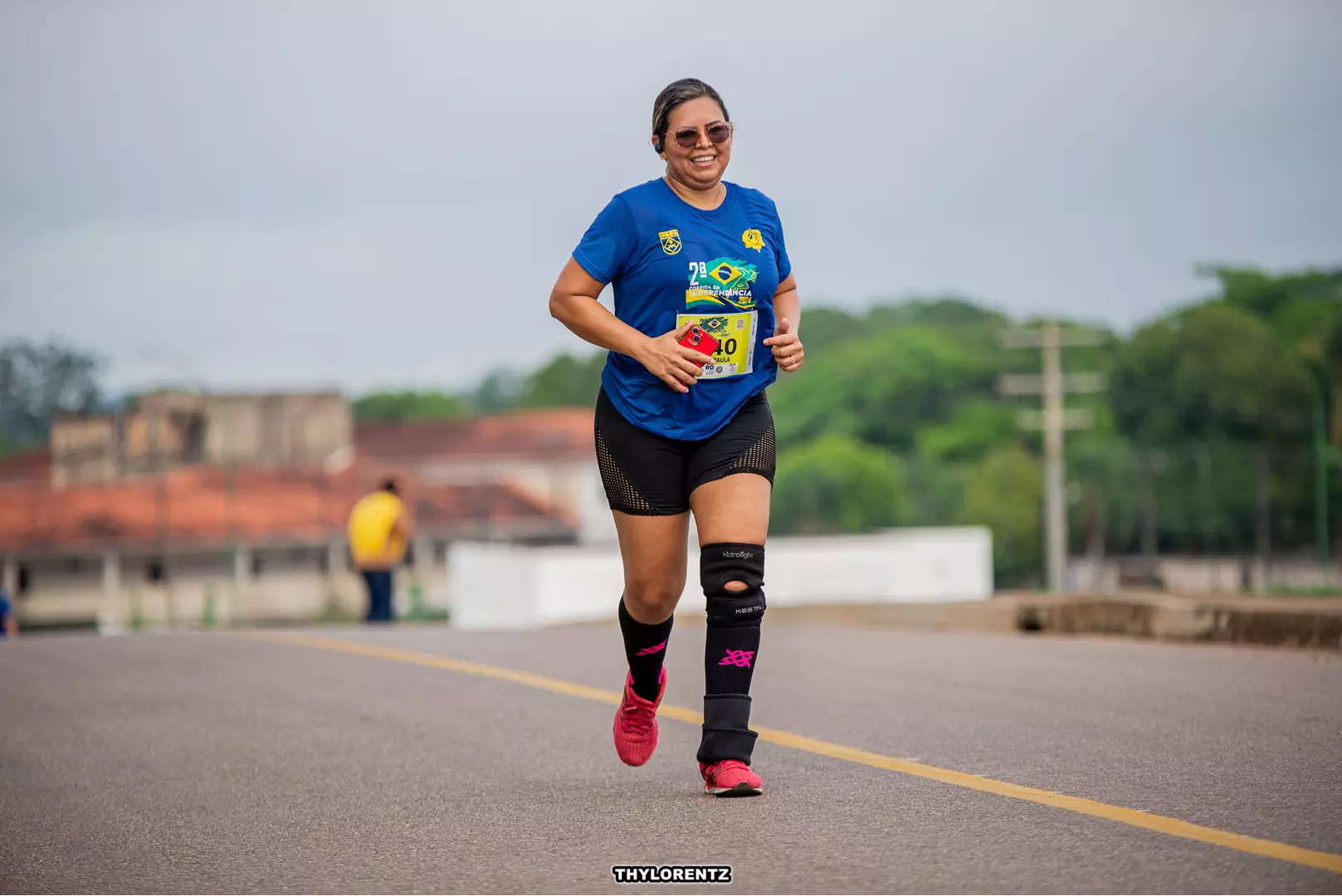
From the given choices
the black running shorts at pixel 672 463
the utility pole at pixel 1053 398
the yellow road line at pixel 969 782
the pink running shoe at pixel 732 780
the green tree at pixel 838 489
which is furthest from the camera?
the green tree at pixel 838 489

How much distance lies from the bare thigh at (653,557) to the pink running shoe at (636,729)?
0.34m

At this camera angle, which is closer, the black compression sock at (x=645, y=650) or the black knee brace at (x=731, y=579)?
the black knee brace at (x=731, y=579)

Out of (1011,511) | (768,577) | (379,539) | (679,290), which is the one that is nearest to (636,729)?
(679,290)

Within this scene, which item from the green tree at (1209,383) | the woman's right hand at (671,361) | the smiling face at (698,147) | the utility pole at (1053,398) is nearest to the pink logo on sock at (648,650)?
the woman's right hand at (671,361)

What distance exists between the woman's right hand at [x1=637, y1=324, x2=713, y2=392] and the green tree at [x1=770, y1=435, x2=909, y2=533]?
8199cm

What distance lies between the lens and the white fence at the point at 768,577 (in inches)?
1184

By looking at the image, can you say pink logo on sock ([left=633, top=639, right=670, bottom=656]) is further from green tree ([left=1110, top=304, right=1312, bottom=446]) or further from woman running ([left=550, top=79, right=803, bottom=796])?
green tree ([left=1110, top=304, right=1312, bottom=446])

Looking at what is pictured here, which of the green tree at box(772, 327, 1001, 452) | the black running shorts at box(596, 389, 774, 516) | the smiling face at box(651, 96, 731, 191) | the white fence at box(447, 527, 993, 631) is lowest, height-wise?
the white fence at box(447, 527, 993, 631)

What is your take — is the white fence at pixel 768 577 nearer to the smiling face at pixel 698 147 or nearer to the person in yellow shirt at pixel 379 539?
the person in yellow shirt at pixel 379 539

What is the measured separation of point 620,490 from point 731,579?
45cm

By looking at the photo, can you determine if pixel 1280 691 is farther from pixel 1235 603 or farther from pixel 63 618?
pixel 63 618

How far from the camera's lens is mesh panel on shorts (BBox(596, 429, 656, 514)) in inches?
219

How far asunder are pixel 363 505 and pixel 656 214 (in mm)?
12173

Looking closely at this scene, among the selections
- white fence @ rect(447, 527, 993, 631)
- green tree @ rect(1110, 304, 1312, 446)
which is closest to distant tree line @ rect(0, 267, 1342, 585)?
green tree @ rect(1110, 304, 1312, 446)
